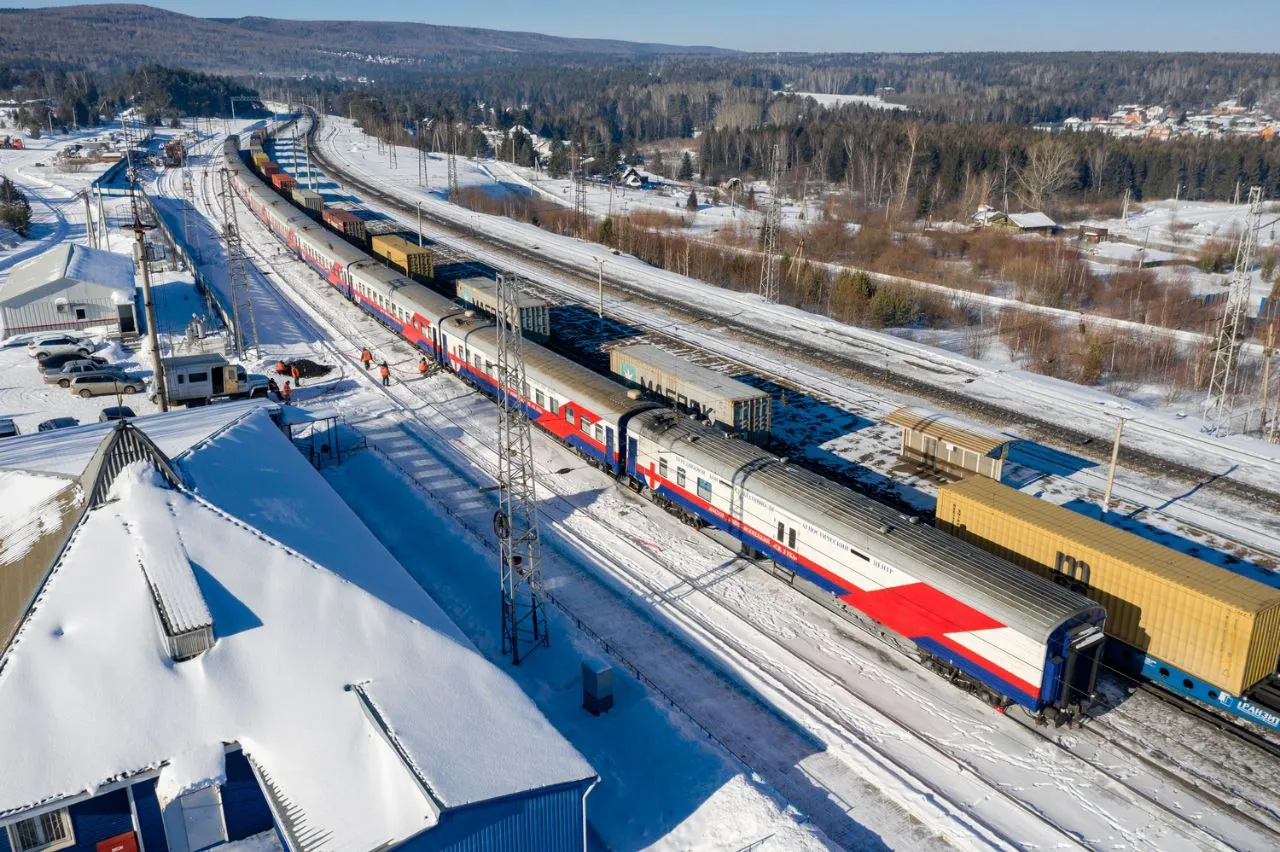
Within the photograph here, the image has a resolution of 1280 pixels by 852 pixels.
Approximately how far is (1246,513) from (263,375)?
147 feet

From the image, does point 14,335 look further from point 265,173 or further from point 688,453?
point 265,173

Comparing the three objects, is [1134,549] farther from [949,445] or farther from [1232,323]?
[1232,323]

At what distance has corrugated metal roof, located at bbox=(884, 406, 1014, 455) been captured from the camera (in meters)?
33.4

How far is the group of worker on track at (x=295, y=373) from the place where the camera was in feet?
139

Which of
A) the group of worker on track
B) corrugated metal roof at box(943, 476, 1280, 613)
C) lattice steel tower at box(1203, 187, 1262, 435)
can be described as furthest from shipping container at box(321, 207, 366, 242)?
lattice steel tower at box(1203, 187, 1262, 435)

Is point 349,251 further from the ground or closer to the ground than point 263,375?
further from the ground

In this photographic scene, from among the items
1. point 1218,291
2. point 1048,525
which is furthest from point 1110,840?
point 1218,291

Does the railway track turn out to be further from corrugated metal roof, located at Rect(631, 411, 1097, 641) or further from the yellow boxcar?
corrugated metal roof, located at Rect(631, 411, 1097, 641)

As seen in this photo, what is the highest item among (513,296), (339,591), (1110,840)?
(513,296)

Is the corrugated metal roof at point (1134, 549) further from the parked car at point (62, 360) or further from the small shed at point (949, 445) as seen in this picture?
the parked car at point (62, 360)

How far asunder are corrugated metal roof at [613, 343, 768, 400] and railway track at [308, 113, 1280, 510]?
9137 millimetres

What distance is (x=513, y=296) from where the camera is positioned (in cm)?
2095

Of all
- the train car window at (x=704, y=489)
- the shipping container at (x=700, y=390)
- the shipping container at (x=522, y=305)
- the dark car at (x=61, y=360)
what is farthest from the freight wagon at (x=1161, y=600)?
the dark car at (x=61, y=360)

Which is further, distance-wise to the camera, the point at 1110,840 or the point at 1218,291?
the point at 1218,291
